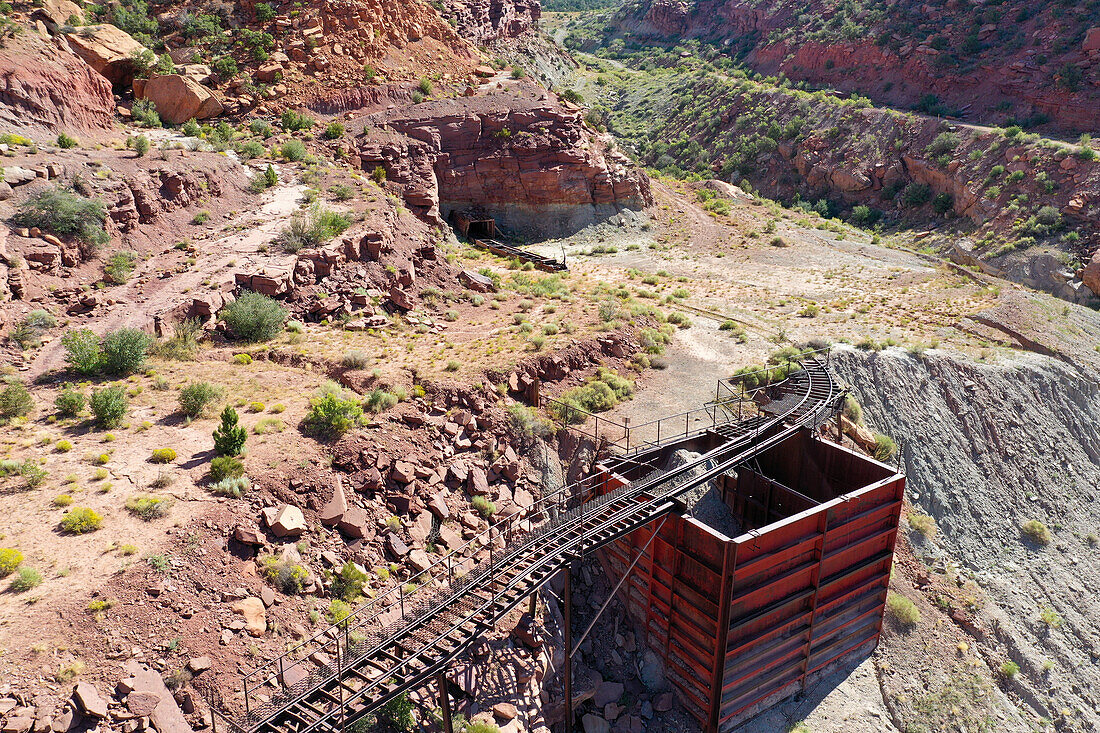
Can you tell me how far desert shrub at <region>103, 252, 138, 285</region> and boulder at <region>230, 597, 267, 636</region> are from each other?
14.2 metres

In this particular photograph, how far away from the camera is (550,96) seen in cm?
4712

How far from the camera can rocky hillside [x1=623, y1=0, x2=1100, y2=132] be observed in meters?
51.8

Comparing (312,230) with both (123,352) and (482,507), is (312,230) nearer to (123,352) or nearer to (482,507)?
(123,352)

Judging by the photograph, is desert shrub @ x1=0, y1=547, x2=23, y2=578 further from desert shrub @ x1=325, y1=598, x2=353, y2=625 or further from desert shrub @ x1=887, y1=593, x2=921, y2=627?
desert shrub @ x1=887, y1=593, x2=921, y2=627

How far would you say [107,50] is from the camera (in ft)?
107

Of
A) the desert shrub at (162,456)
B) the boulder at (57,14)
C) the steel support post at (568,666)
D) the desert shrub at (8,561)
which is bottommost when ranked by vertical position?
the steel support post at (568,666)

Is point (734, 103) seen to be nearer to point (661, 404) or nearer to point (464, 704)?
point (661, 404)

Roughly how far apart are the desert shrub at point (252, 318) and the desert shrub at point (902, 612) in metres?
19.5

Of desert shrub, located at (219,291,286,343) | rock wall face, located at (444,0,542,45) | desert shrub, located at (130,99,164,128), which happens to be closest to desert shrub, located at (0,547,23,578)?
desert shrub, located at (219,291,286,343)

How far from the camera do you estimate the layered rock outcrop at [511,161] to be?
4022 centimetres

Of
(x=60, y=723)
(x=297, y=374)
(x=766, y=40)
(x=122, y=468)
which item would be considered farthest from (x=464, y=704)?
(x=766, y=40)

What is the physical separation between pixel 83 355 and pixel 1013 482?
27991 mm

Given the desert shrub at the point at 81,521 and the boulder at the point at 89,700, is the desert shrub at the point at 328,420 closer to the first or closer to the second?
the desert shrub at the point at 81,521

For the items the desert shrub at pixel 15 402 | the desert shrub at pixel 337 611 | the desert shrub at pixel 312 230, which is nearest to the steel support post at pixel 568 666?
the desert shrub at pixel 337 611
